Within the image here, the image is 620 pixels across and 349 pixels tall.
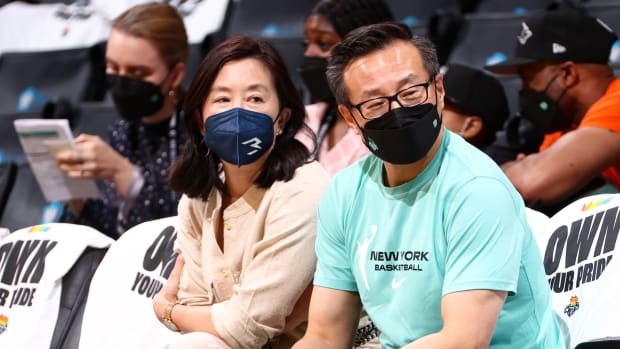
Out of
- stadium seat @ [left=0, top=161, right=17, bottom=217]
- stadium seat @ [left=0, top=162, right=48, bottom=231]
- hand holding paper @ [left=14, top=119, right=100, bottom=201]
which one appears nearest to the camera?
hand holding paper @ [left=14, top=119, right=100, bottom=201]

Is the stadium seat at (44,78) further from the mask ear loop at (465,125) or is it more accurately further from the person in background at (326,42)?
the mask ear loop at (465,125)

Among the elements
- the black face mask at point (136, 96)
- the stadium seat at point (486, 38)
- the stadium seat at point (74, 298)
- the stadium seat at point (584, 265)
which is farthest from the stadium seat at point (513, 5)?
the stadium seat at point (74, 298)

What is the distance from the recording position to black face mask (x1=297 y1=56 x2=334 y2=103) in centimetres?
353

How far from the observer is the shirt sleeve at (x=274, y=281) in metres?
2.30

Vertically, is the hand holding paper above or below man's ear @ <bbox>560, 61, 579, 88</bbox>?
below

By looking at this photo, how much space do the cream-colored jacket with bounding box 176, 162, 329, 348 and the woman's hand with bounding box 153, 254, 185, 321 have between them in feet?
0.14

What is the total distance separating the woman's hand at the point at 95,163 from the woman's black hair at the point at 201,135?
2.83 ft

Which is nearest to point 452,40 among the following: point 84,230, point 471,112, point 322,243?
point 471,112

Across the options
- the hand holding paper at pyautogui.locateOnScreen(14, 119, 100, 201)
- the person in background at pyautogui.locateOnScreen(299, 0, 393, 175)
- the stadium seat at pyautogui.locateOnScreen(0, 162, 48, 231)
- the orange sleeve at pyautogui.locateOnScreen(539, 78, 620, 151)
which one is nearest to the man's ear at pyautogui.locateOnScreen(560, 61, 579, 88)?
the orange sleeve at pyautogui.locateOnScreen(539, 78, 620, 151)

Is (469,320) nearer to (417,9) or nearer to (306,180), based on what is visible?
(306,180)

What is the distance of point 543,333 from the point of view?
76.8 inches

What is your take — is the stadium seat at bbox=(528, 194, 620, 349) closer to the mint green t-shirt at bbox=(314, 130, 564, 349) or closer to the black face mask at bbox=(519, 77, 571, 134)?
the mint green t-shirt at bbox=(314, 130, 564, 349)

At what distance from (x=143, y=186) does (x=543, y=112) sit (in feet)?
4.34

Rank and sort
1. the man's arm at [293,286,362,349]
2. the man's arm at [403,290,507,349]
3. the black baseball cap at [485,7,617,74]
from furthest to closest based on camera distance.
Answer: the black baseball cap at [485,7,617,74]
the man's arm at [293,286,362,349]
the man's arm at [403,290,507,349]
